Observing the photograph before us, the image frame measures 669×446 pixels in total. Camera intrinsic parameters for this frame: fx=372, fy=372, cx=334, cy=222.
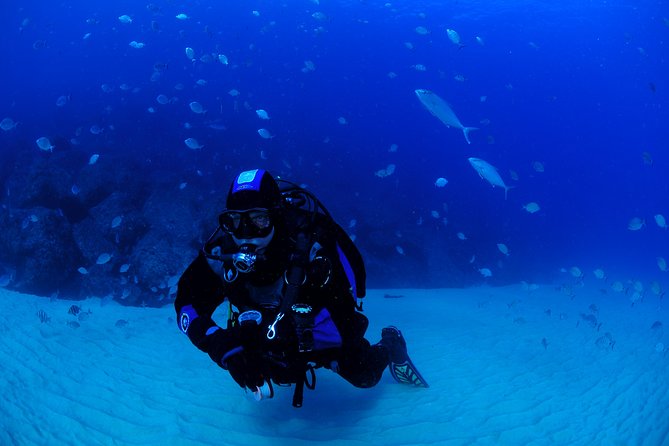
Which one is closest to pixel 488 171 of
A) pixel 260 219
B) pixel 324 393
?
pixel 324 393

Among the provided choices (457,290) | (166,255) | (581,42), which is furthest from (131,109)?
(581,42)

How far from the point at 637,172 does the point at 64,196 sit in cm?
14047

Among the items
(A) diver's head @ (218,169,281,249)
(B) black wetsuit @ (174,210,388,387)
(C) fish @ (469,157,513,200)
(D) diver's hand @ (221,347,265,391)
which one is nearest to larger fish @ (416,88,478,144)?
(C) fish @ (469,157,513,200)

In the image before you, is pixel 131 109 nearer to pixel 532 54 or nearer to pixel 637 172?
pixel 532 54

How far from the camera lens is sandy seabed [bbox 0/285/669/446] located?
4.64 m

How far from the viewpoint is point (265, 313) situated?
3238 mm

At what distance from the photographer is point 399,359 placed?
5.71m

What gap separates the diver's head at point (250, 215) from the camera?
3068mm

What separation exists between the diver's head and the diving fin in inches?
120

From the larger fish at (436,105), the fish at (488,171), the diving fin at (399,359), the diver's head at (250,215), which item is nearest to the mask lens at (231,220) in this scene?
the diver's head at (250,215)

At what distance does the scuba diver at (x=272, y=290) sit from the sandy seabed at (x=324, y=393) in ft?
5.44

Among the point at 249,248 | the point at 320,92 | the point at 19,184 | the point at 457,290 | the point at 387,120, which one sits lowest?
the point at 387,120

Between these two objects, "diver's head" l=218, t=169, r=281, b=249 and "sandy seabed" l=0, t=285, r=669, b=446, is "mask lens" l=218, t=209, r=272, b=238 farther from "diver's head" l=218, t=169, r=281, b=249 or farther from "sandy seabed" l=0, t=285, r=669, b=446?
"sandy seabed" l=0, t=285, r=669, b=446

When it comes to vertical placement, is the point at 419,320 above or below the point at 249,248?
below
